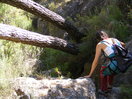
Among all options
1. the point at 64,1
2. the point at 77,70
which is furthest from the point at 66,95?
the point at 64,1

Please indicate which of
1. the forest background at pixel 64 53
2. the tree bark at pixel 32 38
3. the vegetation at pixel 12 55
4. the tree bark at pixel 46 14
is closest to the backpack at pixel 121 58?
the forest background at pixel 64 53

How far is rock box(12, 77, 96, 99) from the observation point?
14.4 feet

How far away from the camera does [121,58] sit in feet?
15.2

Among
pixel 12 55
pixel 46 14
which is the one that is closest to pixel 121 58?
pixel 12 55

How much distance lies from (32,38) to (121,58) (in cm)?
255

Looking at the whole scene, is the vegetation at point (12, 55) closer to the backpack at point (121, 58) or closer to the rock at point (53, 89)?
the rock at point (53, 89)

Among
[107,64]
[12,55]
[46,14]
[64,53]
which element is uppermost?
[46,14]

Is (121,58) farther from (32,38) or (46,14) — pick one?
(46,14)

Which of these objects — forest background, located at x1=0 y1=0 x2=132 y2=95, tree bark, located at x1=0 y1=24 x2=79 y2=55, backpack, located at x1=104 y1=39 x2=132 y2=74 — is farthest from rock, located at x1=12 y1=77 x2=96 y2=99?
tree bark, located at x1=0 y1=24 x2=79 y2=55

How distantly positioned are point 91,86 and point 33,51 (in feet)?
10.0

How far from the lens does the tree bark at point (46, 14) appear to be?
7006 mm

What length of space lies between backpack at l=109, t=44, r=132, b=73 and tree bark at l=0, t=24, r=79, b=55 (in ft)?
7.84

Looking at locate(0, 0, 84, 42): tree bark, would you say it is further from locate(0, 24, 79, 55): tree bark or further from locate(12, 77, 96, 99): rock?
locate(12, 77, 96, 99): rock

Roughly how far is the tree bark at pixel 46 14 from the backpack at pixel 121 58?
3.34 metres
